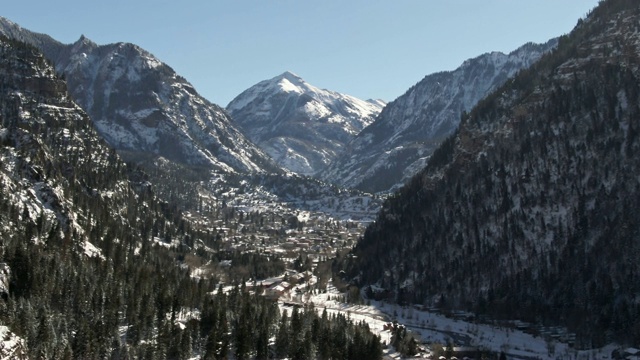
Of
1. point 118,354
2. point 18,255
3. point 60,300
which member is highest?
point 18,255

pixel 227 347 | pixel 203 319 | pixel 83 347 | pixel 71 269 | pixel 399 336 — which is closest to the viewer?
pixel 83 347

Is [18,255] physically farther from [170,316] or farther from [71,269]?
[170,316]

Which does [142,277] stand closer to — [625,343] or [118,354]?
[118,354]

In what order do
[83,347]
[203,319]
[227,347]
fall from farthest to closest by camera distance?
1. [203,319]
2. [227,347]
3. [83,347]

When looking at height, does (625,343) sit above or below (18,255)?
below

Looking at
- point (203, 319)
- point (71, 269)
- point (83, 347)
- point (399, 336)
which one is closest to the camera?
point (83, 347)

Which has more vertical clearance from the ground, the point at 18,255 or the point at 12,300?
the point at 18,255

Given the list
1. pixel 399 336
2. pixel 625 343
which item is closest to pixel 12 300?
pixel 399 336

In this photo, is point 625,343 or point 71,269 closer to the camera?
point 71,269

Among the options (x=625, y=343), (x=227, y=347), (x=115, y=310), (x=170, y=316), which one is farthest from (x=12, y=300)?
(x=625, y=343)
